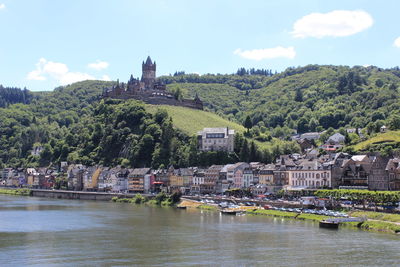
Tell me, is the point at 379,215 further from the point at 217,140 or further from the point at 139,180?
the point at 217,140

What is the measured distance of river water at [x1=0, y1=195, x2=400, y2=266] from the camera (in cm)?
5009

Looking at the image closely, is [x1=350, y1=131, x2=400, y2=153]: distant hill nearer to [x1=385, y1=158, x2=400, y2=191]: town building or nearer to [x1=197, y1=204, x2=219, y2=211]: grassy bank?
[x1=385, y1=158, x2=400, y2=191]: town building

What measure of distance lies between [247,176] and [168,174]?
21.3 meters

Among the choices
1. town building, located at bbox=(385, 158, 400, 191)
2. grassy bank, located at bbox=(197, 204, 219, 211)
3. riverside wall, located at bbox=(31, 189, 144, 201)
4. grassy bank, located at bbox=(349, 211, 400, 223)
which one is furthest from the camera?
riverside wall, located at bbox=(31, 189, 144, 201)

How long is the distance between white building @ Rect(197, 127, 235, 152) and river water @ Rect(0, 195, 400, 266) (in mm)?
56547

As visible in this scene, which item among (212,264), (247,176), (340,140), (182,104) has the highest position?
(182,104)

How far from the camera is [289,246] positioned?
56438 mm

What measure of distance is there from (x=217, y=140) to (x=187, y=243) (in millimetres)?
83058

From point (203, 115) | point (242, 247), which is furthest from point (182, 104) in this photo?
point (242, 247)

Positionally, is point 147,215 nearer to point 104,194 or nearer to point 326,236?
point 326,236

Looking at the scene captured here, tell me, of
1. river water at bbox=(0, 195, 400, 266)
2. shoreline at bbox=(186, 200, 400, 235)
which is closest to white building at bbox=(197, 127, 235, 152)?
shoreline at bbox=(186, 200, 400, 235)

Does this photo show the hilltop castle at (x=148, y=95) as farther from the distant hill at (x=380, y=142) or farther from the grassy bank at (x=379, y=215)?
the grassy bank at (x=379, y=215)

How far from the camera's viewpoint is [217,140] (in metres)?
141

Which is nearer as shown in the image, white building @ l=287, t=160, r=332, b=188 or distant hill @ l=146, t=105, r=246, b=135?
white building @ l=287, t=160, r=332, b=188
